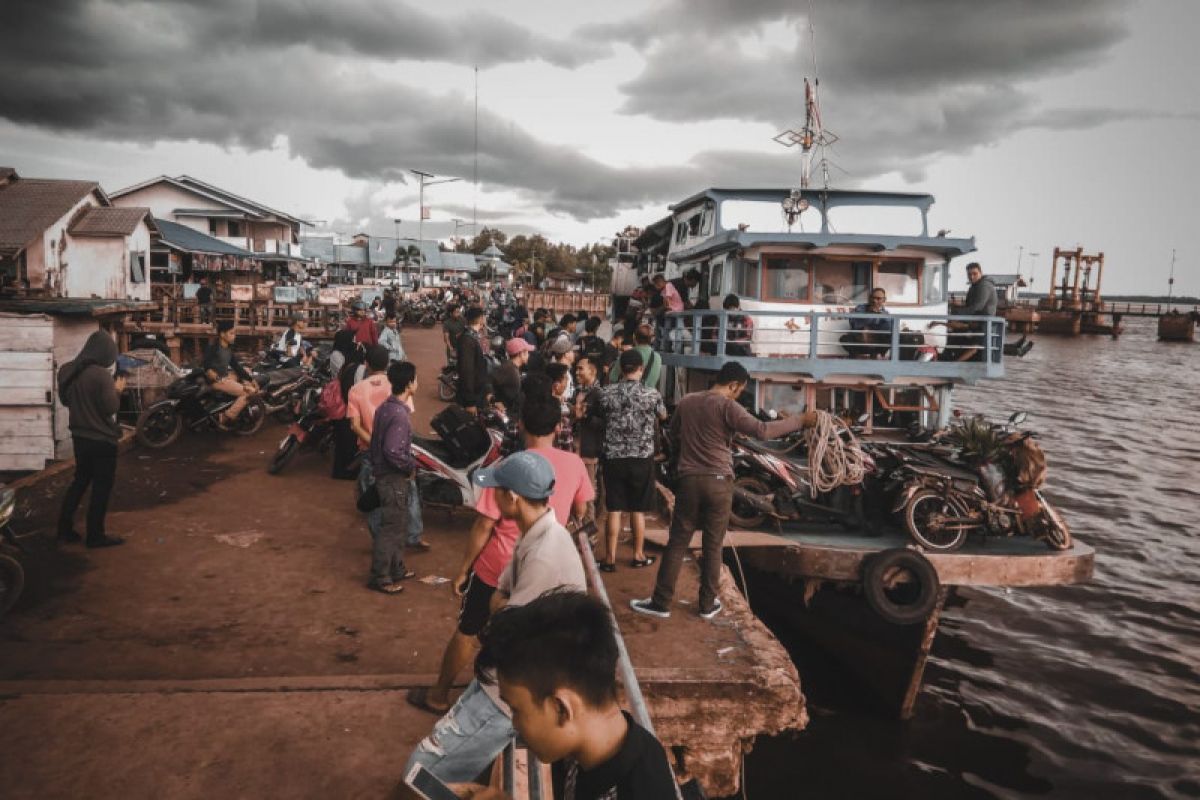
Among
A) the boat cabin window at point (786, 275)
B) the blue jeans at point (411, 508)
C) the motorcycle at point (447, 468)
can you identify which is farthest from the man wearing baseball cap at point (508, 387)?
the boat cabin window at point (786, 275)

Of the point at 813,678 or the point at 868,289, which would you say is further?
the point at 868,289

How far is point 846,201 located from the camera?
11.4m

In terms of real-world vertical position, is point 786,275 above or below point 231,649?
above

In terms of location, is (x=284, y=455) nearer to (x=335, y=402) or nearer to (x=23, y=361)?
(x=335, y=402)

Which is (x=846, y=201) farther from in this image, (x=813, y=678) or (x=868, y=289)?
(x=813, y=678)

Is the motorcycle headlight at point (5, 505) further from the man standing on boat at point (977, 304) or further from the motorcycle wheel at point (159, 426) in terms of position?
the man standing on boat at point (977, 304)

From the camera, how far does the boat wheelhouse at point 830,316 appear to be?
29.7 feet

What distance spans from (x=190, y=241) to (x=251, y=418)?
20.5 m

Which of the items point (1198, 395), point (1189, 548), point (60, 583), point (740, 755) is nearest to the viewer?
point (740, 755)

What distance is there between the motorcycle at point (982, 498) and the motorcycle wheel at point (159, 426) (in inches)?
366

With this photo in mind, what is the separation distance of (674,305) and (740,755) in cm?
826

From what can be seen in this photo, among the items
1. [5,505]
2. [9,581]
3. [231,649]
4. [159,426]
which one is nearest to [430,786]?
[231,649]

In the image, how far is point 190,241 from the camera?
1099 inches

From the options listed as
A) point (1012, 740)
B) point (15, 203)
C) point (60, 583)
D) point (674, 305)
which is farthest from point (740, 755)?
point (15, 203)
